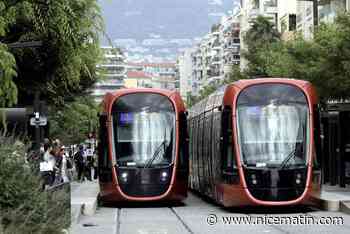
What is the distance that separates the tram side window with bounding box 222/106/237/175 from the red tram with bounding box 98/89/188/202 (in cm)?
293

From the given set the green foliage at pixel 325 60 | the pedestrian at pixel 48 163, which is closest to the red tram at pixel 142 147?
the pedestrian at pixel 48 163

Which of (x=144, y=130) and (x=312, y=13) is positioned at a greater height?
(x=312, y=13)

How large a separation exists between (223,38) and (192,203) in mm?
121303

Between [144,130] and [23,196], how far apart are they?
39.5 ft

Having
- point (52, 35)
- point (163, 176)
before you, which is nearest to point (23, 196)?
point (52, 35)

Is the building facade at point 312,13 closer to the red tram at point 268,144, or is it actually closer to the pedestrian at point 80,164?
the pedestrian at point 80,164

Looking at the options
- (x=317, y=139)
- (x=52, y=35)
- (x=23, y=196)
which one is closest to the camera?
(x=23, y=196)

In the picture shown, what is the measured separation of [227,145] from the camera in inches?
771

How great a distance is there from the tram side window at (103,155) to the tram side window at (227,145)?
3.88 metres

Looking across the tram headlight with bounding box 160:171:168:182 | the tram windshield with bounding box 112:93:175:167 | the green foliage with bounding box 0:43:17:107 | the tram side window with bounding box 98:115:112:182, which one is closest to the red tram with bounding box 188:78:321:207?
the tram headlight with bounding box 160:171:168:182

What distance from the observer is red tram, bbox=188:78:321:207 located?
752 inches

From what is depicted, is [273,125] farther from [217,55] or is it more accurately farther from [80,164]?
[217,55]

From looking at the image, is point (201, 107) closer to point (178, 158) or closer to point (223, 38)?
point (178, 158)

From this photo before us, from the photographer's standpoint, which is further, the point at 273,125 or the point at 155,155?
the point at 155,155
